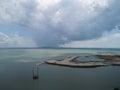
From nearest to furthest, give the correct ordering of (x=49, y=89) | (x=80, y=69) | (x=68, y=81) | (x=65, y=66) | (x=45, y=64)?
1. (x=49, y=89)
2. (x=68, y=81)
3. (x=80, y=69)
4. (x=65, y=66)
5. (x=45, y=64)

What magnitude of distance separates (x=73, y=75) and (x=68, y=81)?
6.82 m

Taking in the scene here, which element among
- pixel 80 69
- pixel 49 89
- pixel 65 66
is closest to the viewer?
pixel 49 89

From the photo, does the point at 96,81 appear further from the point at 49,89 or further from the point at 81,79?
the point at 49,89

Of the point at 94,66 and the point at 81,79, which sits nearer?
the point at 81,79

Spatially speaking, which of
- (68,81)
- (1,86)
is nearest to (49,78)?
(68,81)

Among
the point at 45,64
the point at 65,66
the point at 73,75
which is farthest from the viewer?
the point at 45,64

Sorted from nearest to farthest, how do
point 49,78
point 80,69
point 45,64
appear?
point 49,78 < point 80,69 < point 45,64

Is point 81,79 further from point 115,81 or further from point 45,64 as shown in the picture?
point 45,64

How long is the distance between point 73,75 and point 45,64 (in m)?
20.3

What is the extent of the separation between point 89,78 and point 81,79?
7.11 feet

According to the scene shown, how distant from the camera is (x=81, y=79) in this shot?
1789 inches

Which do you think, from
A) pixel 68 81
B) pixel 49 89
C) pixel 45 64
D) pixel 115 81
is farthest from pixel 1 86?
pixel 45 64

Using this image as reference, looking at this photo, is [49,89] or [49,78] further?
[49,78]

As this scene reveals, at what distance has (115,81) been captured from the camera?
4391 centimetres
